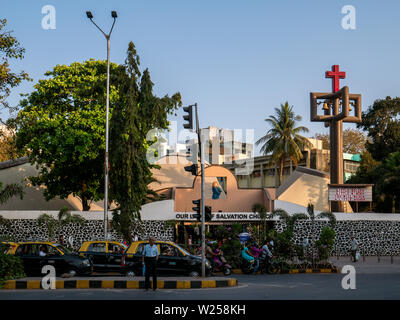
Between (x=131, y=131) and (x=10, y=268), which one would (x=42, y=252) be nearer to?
(x=10, y=268)

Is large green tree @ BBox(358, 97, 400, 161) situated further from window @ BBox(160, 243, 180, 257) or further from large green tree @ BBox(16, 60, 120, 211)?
window @ BBox(160, 243, 180, 257)

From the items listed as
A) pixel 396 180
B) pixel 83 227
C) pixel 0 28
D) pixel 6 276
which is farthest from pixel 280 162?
pixel 6 276

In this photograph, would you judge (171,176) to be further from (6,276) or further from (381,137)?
(6,276)

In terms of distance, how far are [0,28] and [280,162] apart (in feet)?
117

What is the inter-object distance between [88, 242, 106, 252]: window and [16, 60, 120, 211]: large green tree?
13391 millimetres

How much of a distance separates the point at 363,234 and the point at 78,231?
19180 millimetres

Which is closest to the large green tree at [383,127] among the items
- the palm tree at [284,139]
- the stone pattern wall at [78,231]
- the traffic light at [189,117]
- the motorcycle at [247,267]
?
the palm tree at [284,139]

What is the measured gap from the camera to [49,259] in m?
20.0

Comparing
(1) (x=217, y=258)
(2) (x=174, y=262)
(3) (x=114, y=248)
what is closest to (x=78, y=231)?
(3) (x=114, y=248)

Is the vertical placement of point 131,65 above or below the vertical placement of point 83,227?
above

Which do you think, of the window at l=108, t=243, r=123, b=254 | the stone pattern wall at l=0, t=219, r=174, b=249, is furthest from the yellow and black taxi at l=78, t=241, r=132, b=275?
the stone pattern wall at l=0, t=219, r=174, b=249

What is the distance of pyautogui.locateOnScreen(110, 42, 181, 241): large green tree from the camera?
28625 mm

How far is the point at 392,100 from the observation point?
5441 cm

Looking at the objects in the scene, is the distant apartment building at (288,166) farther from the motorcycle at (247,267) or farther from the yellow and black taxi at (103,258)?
the yellow and black taxi at (103,258)
